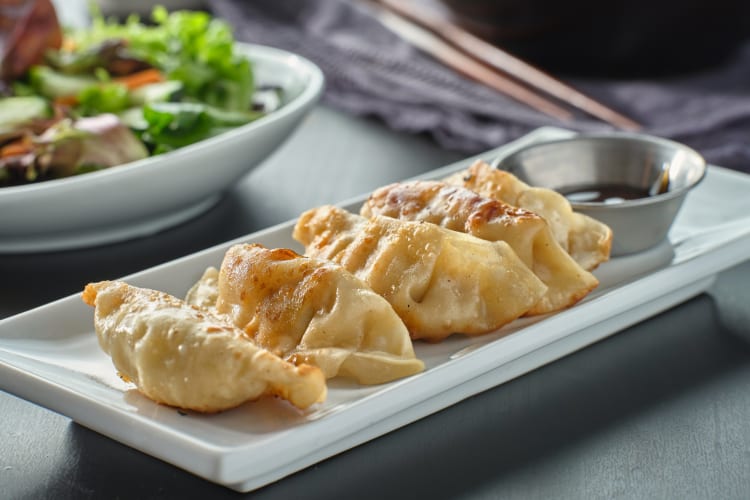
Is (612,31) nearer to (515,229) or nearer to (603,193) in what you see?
(603,193)

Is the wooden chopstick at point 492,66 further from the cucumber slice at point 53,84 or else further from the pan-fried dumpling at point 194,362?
the pan-fried dumpling at point 194,362

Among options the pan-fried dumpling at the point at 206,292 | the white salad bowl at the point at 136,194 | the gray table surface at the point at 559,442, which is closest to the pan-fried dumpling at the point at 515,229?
the gray table surface at the point at 559,442

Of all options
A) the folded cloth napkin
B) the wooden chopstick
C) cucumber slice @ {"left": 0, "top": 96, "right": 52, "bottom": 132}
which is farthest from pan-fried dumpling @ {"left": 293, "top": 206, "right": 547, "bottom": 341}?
the wooden chopstick

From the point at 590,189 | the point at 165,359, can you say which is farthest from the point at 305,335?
the point at 590,189

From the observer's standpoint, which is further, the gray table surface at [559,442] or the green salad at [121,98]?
the green salad at [121,98]

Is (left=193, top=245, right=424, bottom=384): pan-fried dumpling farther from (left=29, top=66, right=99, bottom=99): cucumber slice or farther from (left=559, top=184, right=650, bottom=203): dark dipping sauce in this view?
(left=29, top=66, right=99, bottom=99): cucumber slice

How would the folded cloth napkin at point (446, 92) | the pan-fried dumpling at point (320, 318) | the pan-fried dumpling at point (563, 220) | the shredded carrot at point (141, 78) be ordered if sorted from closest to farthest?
the pan-fried dumpling at point (320, 318) → the pan-fried dumpling at point (563, 220) → the folded cloth napkin at point (446, 92) → the shredded carrot at point (141, 78)
